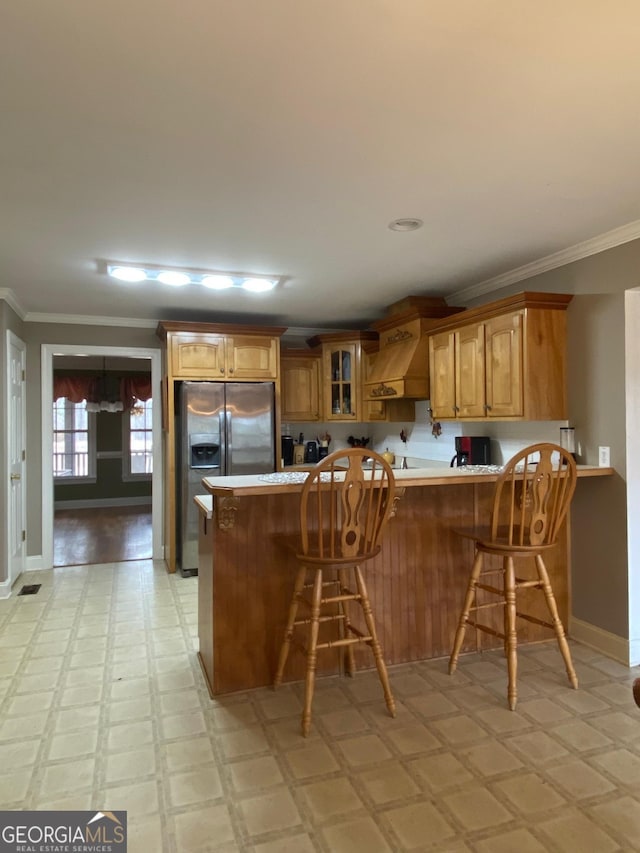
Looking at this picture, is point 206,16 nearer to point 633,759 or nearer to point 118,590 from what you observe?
point 633,759

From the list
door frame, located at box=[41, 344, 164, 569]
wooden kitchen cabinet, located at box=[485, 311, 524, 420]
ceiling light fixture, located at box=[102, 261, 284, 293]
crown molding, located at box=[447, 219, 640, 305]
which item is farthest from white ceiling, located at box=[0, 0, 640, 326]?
door frame, located at box=[41, 344, 164, 569]

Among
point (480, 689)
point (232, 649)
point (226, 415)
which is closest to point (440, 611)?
point (480, 689)

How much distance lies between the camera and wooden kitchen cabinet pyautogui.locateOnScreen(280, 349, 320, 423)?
5496mm

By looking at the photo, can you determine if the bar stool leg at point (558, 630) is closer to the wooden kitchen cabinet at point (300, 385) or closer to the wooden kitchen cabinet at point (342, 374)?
the wooden kitchen cabinet at point (342, 374)

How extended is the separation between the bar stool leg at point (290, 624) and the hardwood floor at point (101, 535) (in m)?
3.11

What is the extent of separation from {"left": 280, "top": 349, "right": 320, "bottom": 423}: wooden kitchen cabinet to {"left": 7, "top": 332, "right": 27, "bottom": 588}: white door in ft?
7.70

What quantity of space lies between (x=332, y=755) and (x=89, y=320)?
4.27 meters

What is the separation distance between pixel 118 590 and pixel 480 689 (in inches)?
116

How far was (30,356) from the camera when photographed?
4.91 metres

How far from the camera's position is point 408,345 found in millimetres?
4430

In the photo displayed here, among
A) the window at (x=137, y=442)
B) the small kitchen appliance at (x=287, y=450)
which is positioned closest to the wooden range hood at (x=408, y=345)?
the small kitchen appliance at (x=287, y=450)

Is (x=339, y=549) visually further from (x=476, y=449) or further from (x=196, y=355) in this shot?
(x=196, y=355)

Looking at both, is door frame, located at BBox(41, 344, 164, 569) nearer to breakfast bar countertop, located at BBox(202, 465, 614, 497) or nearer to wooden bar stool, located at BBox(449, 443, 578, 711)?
breakfast bar countertop, located at BBox(202, 465, 614, 497)

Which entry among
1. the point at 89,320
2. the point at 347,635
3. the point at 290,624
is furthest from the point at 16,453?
the point at 347,635
